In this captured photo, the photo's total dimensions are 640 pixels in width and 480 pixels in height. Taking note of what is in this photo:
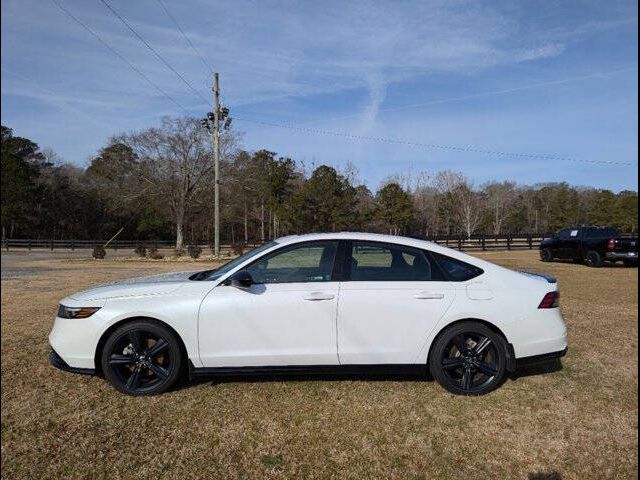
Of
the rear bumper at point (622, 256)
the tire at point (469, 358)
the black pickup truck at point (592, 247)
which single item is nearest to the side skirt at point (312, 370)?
the tire at point (469, 358)

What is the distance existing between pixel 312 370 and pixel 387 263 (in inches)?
46.4

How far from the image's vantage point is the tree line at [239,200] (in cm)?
3650

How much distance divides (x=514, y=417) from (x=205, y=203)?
124ft

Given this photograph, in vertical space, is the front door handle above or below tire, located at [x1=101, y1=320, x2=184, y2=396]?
above

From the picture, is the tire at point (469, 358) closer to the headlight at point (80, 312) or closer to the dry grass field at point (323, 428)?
the dry grass field at point (323, 428)

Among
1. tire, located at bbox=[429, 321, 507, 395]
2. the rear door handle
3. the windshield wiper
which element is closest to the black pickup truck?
tire, located at bbox=[429, 321, 507, 395]

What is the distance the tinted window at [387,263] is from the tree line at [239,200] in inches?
112

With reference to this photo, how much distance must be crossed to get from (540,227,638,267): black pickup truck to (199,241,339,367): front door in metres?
14.5

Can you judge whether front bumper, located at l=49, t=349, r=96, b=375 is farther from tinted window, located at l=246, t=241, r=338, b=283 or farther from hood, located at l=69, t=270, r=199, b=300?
tinted window, located at l=246, t=241, r=338, b=283

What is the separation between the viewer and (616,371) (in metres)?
4.89

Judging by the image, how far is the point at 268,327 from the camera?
409 centimetres

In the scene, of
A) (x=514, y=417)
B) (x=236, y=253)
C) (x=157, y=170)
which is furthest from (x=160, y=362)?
(x=157, y=170)

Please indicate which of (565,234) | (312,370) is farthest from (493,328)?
(565,234)

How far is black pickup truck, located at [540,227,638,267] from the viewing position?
16.2 meters
